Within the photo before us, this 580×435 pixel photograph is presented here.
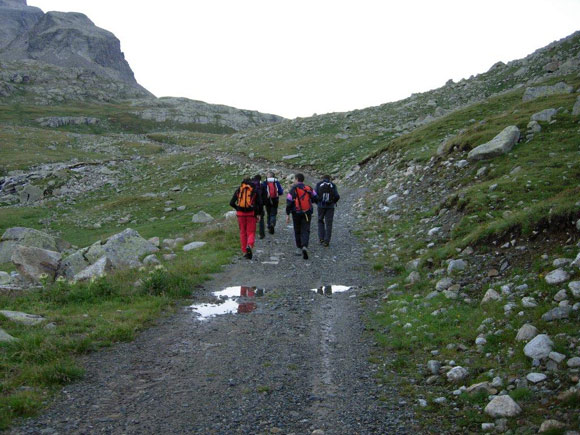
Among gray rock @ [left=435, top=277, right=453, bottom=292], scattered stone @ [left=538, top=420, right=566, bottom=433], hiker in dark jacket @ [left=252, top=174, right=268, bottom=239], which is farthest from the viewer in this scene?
hiker in dark jacket @ [left=252, top=174, right=268, bottom=239]

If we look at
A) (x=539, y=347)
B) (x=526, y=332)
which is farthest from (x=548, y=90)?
(x=539, y=347)

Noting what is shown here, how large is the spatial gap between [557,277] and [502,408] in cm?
329

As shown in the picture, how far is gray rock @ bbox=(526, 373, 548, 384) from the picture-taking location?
5.13 metres

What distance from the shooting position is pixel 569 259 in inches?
290

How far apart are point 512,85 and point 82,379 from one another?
179ft

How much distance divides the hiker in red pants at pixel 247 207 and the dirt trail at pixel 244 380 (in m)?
4.13

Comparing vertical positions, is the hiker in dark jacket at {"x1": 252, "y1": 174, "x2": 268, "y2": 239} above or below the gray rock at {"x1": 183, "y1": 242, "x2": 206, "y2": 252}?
above

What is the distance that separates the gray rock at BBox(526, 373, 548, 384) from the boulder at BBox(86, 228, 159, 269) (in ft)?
38.9

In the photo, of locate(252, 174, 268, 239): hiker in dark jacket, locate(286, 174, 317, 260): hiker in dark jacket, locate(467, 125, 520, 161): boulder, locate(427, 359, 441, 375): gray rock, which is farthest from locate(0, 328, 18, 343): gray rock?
locate(467, 125, 520, 161): boulder

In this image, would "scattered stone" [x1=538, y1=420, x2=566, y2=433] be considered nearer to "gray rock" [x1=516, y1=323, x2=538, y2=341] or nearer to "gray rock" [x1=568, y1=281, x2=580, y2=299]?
"gray rock" [x1=516, y1=323, x2=538, y2=341]

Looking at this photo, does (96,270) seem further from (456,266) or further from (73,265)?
(456,266)

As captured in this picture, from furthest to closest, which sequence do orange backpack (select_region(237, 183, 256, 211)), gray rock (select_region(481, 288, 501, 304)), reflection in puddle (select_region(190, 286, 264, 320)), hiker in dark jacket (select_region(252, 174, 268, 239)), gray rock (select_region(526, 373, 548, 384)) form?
hiker in dark jacket (select_region(252, 174, 268, 239))
orange backpack (select_region(237, 183, 256, 211))
reflection in puddle (select_region(190, 286, 264, 320))
gray rock (select_region(481, 288, 501, 304))
gray rock (select_region(526, 373, 548, 384))

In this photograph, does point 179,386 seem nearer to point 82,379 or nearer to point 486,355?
point 82,379

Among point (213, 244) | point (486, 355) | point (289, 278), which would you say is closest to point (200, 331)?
point (289, 278)
